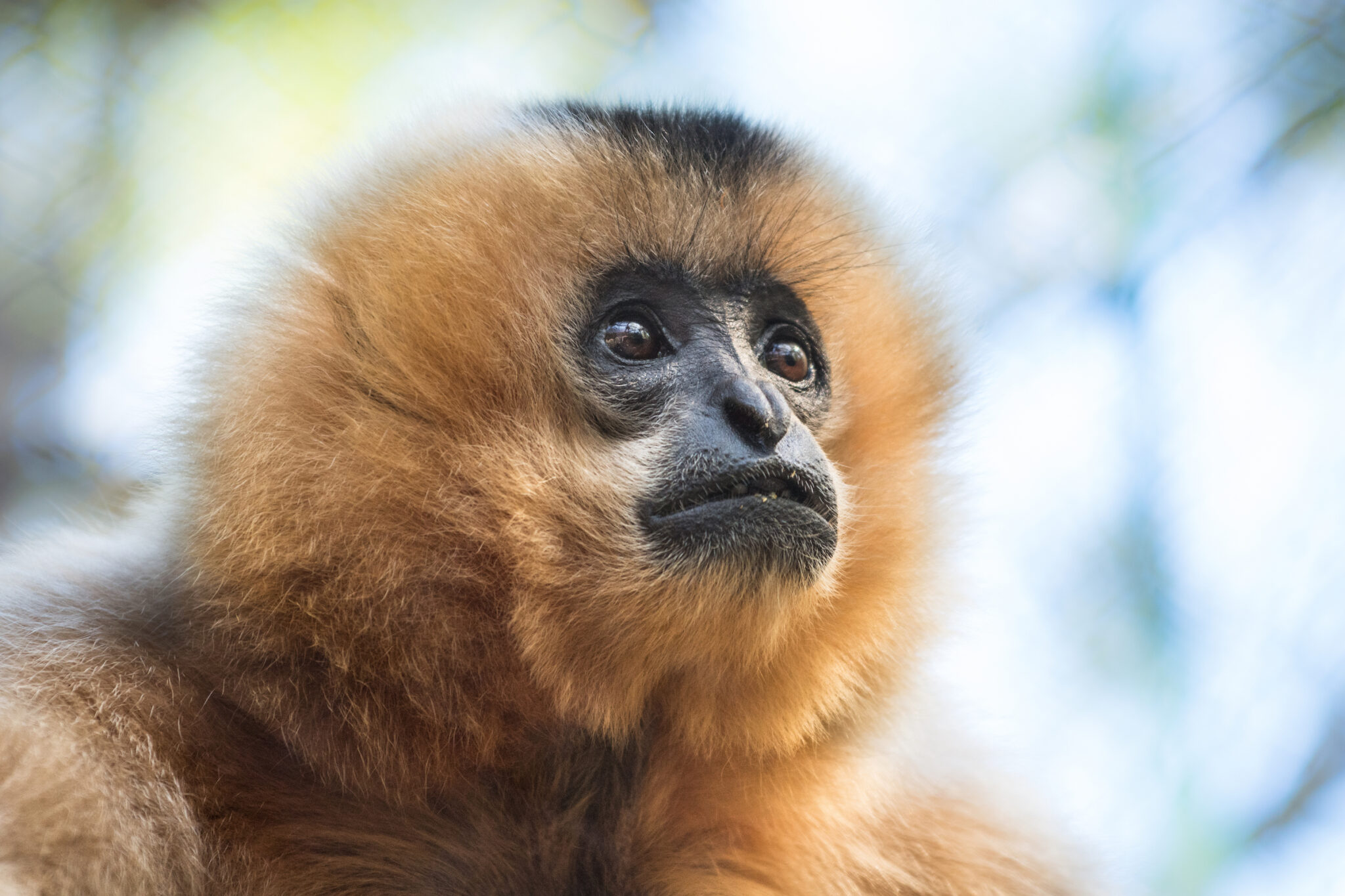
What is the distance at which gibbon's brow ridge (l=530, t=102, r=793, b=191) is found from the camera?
167 centimetres

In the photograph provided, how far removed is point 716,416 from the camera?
1.41 metres

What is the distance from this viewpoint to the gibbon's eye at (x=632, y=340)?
4.91 feet

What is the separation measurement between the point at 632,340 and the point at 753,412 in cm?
23

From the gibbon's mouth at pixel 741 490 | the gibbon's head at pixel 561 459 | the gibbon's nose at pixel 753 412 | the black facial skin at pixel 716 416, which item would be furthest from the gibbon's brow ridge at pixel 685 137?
the gibbon's mouth at pixel 741 490

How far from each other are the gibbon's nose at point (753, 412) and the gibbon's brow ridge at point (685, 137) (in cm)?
43

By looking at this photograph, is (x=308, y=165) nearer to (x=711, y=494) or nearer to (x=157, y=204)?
(x=711, y=494)

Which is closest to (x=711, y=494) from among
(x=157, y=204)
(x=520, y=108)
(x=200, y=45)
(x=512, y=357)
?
(x=512, y=357)

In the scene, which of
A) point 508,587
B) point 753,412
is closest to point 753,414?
point 753,412

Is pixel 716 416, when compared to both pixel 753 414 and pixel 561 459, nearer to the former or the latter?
pixel 753 414

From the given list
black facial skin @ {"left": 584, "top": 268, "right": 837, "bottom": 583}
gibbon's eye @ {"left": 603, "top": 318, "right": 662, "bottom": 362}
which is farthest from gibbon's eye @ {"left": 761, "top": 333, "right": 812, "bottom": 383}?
gibbon's eye @ {"left": 603, "top": 318, "right": 662, "bottom": 362}

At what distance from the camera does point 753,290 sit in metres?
1.64

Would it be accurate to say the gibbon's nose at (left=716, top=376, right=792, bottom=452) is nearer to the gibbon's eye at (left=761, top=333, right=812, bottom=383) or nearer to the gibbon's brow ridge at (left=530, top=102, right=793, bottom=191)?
the gibbon's eye at (left=761, top=333, right=812, bottom=383)

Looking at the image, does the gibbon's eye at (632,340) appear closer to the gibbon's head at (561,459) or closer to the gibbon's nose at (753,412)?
the gibbon's head at (561,459)

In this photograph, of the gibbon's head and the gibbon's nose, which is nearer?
the gibbon's head
